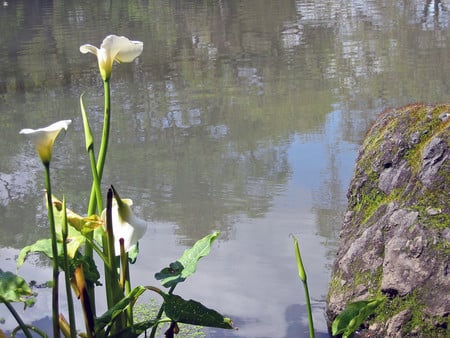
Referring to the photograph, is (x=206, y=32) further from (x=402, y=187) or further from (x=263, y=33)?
(x=402, y=187)

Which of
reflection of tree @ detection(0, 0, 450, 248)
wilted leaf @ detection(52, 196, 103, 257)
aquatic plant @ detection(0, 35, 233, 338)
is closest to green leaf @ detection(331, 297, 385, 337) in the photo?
aquatic plant @ detection(0, 35, 233, 338)

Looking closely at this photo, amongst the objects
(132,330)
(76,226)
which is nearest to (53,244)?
(76,226)

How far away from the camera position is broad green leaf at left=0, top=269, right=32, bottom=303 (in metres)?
1.84

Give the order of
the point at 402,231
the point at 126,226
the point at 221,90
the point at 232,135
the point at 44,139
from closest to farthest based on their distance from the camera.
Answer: the point at 44,139, the point at 126,226, the point at 402,231, the point at 232,135, the point at 221,90

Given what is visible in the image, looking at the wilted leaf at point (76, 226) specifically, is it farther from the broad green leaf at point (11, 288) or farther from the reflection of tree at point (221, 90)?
the reflection of tree at point (221, 90)

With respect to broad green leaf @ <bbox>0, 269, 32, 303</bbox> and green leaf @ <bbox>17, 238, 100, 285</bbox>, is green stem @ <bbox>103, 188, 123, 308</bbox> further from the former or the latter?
broad green leaf @ <bbox>0, 269, 32, 303</bbox>

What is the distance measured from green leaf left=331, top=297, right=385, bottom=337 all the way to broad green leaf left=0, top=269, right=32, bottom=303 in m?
0.74

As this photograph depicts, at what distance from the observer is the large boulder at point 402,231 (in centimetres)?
246

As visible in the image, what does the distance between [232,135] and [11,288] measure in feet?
11.9

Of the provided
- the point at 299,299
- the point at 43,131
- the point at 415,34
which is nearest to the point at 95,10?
the point at 415,34

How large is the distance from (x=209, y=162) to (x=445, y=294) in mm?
2563

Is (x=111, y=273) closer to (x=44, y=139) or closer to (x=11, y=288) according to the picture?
(x=11, y=288)

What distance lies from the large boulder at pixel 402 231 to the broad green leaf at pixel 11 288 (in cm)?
121

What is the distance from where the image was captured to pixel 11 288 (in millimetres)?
1853
